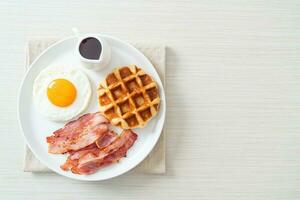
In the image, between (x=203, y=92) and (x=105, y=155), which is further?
(x=203, y=92)

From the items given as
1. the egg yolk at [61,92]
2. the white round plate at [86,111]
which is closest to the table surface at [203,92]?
the white round plate at [86,111]

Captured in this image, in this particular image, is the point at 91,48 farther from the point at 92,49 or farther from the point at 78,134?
the point at 78,134

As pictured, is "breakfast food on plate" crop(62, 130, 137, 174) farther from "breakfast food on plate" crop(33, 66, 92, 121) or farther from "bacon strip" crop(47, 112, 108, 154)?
"breakfast food on plate" crop(33, 66, 92, 121)

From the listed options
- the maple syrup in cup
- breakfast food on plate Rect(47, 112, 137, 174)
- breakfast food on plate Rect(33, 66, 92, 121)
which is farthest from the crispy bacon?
the maple syrup in cup

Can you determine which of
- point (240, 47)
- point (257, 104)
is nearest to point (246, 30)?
point (240, 47)

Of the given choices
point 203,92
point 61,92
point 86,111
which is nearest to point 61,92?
point 61,92
